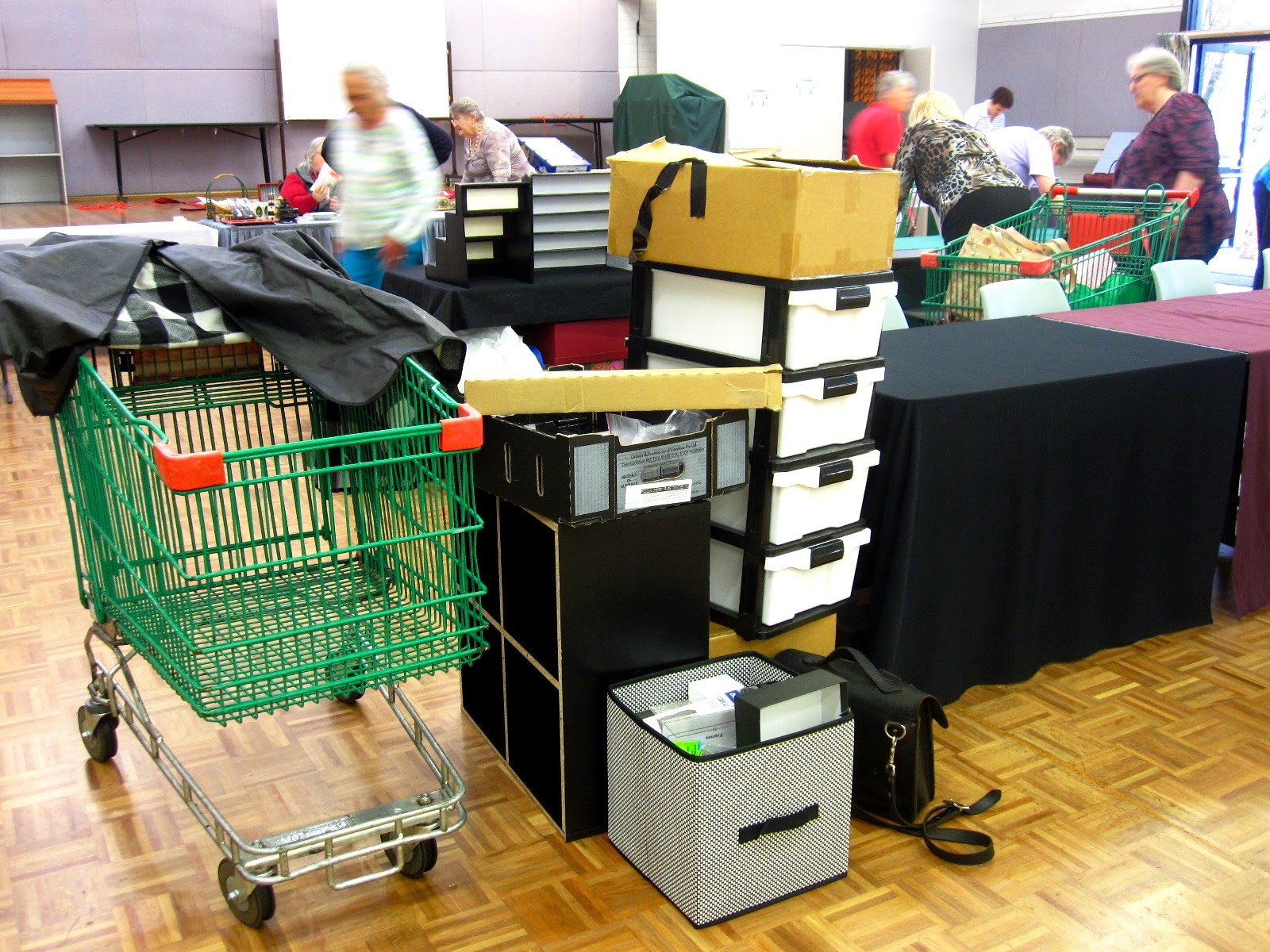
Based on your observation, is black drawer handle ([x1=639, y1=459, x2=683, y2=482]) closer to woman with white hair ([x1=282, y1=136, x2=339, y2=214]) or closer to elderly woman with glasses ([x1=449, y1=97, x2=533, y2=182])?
elderly woman with glasses ([x1=449, y1=97, x2=533, y2=182])

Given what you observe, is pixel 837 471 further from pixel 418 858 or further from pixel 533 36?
pixel 533 36

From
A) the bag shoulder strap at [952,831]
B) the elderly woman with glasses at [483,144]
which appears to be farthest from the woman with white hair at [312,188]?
the bag shoulder strap at [952,831]

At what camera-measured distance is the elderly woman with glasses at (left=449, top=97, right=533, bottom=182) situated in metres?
5.58

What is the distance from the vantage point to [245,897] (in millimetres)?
1874

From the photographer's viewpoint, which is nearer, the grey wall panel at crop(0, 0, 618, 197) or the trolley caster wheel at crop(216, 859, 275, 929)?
the trolley caster wheel at crop(216, 859, 275, 929)

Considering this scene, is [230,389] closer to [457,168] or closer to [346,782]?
[346,782]

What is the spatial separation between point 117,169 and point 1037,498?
34.1ft

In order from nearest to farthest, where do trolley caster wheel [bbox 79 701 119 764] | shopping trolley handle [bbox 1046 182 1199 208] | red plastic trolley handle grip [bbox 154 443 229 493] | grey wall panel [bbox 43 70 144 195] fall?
red plastic trolley handle grip [bbox 154 443 229 493] < trolley caster wheel [bbox 79 701 119 764] < shopping trolley handle [bbox 1046 182 1199 208] < grey wall panel [bbox 43 70 144 195]

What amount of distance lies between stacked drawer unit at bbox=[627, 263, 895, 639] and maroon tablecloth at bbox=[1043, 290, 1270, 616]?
1.30 meters

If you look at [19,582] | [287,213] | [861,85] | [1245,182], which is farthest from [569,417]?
[861,85]

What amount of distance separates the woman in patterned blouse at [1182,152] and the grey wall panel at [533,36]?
8.49 meters

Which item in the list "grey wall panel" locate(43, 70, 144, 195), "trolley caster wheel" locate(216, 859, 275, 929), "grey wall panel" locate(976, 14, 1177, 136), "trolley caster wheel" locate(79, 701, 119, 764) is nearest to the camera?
"trolley caster wheel" locate(216, 859, 275, 929)

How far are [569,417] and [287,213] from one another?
4267 mm

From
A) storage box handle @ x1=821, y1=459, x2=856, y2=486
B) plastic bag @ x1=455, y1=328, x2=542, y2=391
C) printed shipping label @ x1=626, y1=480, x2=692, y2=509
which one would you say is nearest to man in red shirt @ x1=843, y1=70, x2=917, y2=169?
plastic bag @ x1=455, y1=328, x2=542, y2=391
